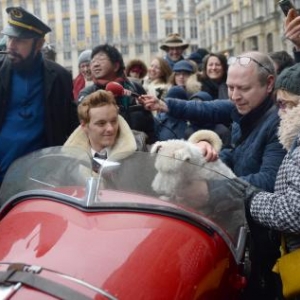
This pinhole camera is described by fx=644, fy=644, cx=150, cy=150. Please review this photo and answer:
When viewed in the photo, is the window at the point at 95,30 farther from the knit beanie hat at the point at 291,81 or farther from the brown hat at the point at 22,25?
the knit beanie hat at the point at 291,81

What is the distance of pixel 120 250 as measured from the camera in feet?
7.10

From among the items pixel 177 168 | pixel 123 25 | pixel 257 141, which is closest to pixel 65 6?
pixel 123 25

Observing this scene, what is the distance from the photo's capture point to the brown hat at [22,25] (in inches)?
170

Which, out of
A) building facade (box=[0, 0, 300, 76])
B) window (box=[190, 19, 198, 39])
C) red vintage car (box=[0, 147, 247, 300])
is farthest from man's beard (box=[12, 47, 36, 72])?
window (box=[190, 19, 198, 39])

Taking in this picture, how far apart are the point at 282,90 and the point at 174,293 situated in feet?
4.81

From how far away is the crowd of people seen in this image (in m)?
2.87

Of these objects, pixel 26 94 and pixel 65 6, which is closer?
pixel 26 94

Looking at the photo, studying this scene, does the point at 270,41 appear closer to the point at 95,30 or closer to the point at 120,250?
the point at 95,30

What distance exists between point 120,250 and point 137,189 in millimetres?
400

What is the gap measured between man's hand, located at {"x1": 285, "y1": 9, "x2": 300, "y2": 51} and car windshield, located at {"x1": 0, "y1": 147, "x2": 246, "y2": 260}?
4.00 feet

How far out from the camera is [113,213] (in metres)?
2.32

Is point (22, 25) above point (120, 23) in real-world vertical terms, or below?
below

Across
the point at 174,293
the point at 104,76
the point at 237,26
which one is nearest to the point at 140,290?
the point at 174,293

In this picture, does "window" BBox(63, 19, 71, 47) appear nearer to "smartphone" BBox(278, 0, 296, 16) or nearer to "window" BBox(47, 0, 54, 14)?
"window" BBox(47, 0, 54, 14)
